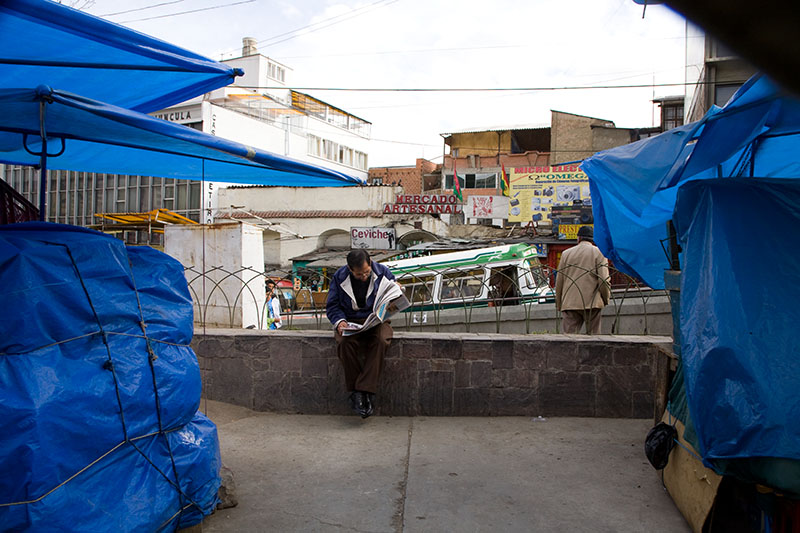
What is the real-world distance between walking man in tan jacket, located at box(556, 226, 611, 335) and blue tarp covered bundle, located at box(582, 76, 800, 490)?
3111 mm

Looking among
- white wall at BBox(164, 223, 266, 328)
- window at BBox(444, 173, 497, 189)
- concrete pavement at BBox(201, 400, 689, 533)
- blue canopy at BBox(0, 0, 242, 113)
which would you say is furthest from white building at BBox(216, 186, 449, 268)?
blue canopy at BBox(0, 0, 242, 113)

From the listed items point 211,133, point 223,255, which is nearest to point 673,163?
point 223,255

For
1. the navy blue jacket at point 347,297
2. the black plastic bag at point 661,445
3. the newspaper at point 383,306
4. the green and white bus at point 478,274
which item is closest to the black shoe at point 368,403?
the newspaper at point 383,306

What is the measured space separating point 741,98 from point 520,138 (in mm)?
37986

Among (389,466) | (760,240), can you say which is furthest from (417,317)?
(760,240)

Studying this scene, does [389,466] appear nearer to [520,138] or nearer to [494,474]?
[494,474]

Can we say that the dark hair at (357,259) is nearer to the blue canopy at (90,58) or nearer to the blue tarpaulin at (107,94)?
the blue tarpaulin at (107,94)

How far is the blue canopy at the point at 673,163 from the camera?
287 cm

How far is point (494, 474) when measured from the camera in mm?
4000

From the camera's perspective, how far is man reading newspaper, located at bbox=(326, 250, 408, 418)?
5035 mm

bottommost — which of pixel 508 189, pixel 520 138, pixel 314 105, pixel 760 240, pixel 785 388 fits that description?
pixel 785 388

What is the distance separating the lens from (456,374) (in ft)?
17.6

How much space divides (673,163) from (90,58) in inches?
132

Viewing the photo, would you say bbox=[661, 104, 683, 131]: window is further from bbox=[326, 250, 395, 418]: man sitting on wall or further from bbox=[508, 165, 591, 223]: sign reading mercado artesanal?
bbox=[326, 250, 395, 418]: man sitting on wall
